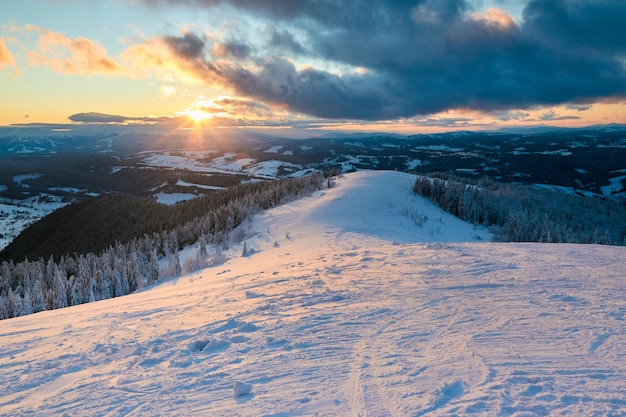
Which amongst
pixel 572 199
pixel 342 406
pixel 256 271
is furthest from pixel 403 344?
pixel 572 199

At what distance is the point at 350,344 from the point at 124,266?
45.6ft

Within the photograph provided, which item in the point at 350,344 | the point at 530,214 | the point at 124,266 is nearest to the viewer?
the point at 350,344

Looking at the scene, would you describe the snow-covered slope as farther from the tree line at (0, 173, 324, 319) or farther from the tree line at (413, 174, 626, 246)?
the tree line at (413, 174, 626, 246)

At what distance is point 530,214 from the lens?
26.2m

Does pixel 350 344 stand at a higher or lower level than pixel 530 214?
higher

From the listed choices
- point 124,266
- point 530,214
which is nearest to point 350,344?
point 124,266

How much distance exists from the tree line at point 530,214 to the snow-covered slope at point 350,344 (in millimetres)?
11778

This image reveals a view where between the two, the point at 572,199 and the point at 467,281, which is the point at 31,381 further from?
the point at 572,199

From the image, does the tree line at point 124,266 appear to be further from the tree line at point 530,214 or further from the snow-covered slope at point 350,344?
the tree line at point 530,214

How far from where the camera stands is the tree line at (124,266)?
45.1ft

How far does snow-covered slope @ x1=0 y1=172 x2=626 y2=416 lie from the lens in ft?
12.0

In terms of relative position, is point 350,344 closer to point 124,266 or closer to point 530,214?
point 124,266

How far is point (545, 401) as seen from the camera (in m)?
3.43

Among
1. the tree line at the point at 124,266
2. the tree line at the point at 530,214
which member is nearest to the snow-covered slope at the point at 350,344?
the tree line at the point at 124,266
